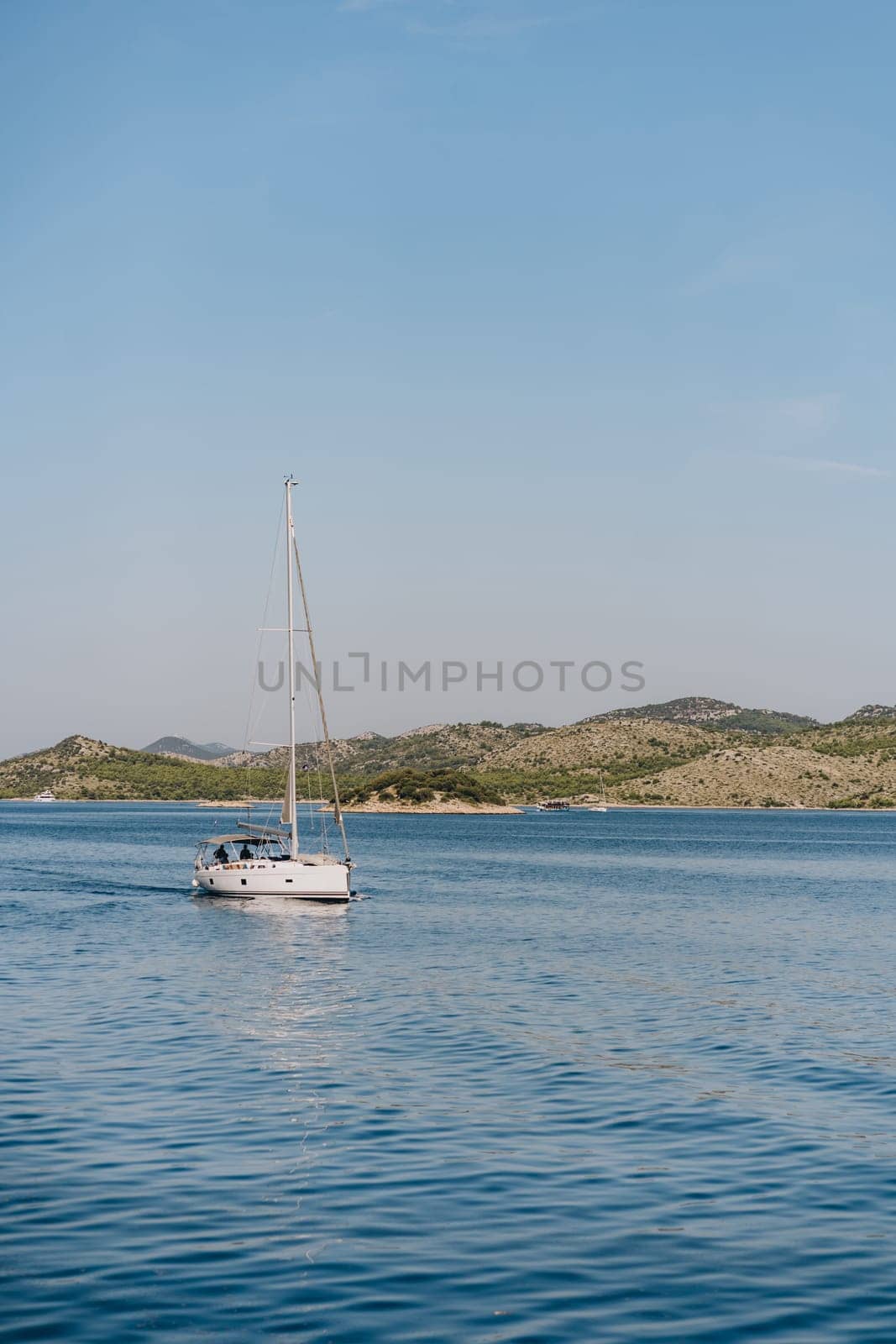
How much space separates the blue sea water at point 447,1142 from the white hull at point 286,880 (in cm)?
1273

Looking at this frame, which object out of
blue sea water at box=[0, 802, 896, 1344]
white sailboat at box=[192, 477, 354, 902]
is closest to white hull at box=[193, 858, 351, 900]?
white sailboat at box=[192, 477, 354, 902]

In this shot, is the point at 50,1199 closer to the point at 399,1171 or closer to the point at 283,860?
the point at 399,1171

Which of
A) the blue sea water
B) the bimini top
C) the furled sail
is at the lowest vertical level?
the blue sea water

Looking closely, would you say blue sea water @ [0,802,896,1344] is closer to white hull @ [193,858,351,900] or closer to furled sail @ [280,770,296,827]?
white hull @ [193,858,351,900]

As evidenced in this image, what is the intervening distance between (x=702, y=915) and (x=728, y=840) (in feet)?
284

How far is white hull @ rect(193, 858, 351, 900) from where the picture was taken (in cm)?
5884

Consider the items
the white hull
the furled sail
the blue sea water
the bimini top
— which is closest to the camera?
the blue sea water

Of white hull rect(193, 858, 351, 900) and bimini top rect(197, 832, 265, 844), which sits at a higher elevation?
bimini top rect(197, 832, 265, 844)

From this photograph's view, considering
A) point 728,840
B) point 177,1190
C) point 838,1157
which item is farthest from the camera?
point 728,840

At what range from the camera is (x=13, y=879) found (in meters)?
76.3

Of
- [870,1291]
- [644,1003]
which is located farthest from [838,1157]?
[644,1003]

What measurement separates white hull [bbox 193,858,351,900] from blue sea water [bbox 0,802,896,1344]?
1273 centimetres

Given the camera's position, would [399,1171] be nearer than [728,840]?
Yes

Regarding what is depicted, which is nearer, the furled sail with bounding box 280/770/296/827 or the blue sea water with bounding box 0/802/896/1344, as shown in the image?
the blue sea water with bounding box 0/802/896/1344
